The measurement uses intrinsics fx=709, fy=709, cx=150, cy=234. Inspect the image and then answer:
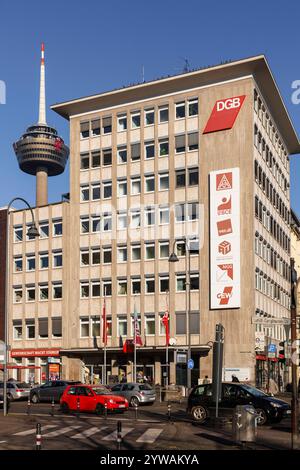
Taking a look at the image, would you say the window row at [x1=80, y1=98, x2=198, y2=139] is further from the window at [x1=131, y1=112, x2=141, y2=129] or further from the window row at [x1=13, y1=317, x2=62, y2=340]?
the window row at [x1=13, y1=317, x2=62, y2=340]

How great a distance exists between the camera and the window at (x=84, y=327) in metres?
71.4

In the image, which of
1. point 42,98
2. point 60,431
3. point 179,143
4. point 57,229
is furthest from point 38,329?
point 42,98

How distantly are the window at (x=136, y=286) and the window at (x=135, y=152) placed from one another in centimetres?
1218

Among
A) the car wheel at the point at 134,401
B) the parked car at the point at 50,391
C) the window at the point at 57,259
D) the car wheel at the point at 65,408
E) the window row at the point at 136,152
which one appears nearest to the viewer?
the car wheel at the point at 65,408

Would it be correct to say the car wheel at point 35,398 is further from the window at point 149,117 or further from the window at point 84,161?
the window at point 149,117

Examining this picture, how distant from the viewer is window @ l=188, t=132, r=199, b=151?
2676 inches

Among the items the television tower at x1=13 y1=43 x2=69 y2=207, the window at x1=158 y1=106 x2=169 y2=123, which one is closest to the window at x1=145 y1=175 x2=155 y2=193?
the window at x1=158 y1=106 x2=169 y2=123

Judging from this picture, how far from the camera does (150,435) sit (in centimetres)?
2534

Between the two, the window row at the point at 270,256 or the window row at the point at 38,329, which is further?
the window row at the point at 38,329

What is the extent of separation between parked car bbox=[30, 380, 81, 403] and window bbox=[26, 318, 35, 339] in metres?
24.3

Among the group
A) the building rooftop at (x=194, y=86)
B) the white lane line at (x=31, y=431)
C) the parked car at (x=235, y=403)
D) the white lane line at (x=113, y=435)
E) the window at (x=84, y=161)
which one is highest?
the building rooftop at (x=194, y=86)

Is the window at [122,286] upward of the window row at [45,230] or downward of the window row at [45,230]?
downward

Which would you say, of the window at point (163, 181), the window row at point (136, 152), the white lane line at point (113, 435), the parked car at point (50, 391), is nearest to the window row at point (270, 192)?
the window row at point (136, 152)
